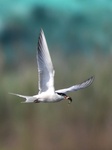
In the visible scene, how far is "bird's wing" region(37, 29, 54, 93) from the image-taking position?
2869mm

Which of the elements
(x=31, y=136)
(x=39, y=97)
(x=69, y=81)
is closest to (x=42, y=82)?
(x=39, y=97)

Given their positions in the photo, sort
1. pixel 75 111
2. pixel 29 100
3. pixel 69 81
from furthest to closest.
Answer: pixel 75 111 < pixel 69 81 < pixel 29 100

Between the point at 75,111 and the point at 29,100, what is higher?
the point at 75,111

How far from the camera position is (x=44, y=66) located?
115 inches

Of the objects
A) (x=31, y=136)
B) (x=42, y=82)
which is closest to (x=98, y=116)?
(x=31, y=136)

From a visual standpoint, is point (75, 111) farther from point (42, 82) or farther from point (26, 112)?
point (42, 82)

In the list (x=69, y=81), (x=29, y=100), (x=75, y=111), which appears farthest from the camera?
(x=75, y=111)

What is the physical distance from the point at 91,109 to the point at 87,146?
344 millimetres

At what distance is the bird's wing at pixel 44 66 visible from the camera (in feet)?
9.41

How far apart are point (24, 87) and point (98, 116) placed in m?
0.84

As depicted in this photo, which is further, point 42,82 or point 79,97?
point 79,97

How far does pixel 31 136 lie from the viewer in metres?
5.47

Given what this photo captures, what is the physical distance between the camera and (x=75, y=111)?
5.59 meters

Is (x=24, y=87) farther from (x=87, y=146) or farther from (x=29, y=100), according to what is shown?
(x=29, y=100)
